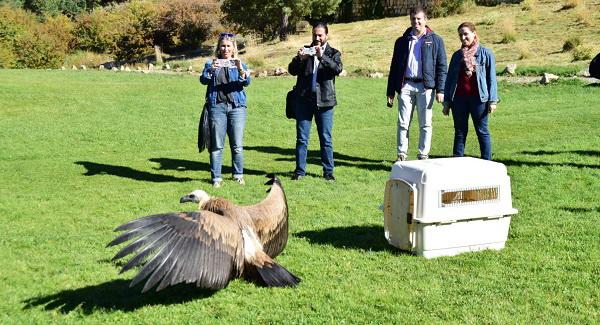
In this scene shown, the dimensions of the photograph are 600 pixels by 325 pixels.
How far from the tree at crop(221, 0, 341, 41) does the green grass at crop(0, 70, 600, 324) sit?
68.2ft

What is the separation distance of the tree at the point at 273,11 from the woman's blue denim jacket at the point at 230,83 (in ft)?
92.3

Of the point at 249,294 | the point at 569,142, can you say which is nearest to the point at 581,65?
the point at 569,142

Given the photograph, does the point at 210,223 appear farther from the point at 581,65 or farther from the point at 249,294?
the point at 581,65

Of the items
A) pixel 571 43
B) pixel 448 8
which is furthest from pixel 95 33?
pixel 571 43

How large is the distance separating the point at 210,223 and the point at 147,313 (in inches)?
30.1

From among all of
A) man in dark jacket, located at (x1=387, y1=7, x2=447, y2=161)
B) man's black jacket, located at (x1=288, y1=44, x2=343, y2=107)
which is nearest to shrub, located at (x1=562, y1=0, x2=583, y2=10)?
man in dark jacket, located at (x1=387, y1=7, x2=447, y2=161)

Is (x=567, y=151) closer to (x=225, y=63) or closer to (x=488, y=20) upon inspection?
(x=225, y=63)

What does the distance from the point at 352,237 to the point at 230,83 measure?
3.47 m

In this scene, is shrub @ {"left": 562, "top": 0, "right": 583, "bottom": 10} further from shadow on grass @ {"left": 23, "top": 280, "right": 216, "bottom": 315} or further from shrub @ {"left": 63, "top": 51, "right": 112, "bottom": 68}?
shadow on grass @ {"left": 23, "top": 280, "right": 216, "bottom": 315}

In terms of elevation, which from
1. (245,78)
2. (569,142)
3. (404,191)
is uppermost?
(245,78)

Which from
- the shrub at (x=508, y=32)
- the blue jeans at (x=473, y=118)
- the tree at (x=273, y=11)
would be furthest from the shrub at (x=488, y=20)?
the blue jeans at (x=473, y=118)

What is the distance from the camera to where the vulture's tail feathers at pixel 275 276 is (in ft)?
15.9

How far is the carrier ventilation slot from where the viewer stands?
5453mm

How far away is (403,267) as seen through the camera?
538 centimetres
